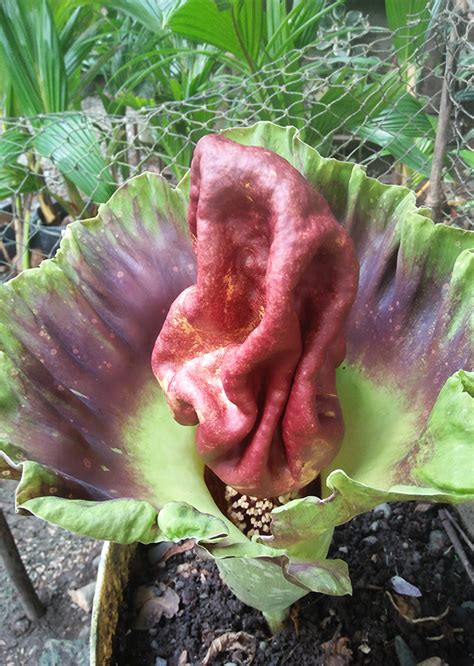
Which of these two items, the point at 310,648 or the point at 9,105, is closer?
the point at 310,648

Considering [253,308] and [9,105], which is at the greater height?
[253,308]

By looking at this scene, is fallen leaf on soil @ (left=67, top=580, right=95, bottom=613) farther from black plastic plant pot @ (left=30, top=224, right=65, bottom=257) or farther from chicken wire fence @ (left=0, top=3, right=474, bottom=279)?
black plastic plant pot @ (left=30, top=224, right=65, bottom=257)

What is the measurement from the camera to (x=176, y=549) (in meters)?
1.04

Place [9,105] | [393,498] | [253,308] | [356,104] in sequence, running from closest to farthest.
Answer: [393,498] → [253,308] → [356,104] → [9,105]

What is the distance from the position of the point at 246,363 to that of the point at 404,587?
60 centimetres

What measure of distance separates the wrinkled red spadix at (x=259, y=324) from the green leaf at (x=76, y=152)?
117 cm

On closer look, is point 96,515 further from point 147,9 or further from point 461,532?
point 147,9

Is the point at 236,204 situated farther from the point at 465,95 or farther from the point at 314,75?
the point at 314,75

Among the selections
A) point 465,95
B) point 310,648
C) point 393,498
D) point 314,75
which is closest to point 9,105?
point 314,75

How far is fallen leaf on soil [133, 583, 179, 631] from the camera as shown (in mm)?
944

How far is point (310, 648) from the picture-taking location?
891 millimetres

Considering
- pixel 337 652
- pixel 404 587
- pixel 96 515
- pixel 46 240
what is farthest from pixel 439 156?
pixel 46 240

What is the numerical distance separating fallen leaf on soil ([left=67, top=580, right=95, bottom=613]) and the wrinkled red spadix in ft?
2.99

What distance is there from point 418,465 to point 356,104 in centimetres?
148
